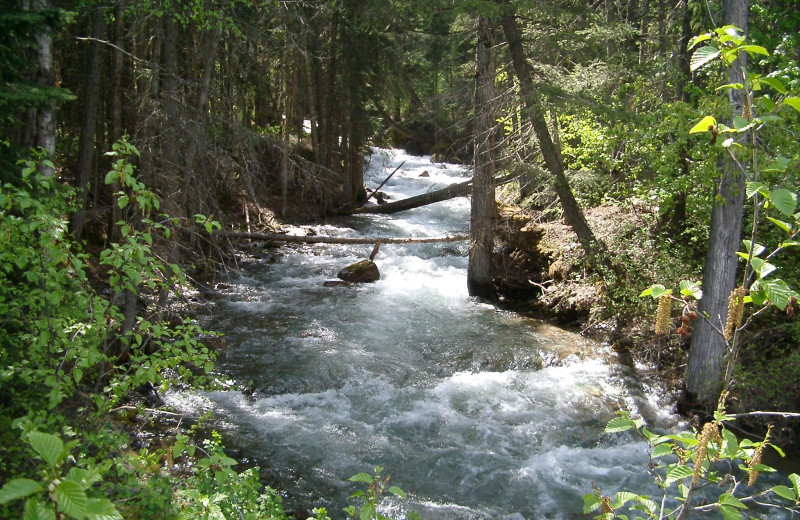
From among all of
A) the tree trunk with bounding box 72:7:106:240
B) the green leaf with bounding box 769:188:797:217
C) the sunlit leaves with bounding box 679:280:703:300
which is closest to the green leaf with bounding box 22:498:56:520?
the sunlit leaves with bounding box 679:280:703:300

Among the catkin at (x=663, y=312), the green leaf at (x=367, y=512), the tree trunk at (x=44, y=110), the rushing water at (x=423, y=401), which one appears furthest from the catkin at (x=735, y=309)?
the tree trunk at (x=44, y=110)

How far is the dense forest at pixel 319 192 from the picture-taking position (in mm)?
3922

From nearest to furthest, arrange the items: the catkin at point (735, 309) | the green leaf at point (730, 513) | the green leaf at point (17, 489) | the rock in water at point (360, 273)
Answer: the green leaf at point (17, 489)
the green leaf at point (730, 513)
the catkin at point (735, 309)
the rock in water at point (360, 273)

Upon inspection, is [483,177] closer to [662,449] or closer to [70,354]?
[70,354]

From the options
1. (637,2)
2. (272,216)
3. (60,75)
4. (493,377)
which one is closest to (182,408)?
(493,377)

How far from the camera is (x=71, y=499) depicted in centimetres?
191

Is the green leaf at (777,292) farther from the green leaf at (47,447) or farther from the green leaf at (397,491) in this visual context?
the green leaf at (47,447)

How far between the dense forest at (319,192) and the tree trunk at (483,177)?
48 mm

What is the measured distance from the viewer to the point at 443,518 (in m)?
6.36

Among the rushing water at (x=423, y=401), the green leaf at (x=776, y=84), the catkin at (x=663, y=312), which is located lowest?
the rushing water at (x=423, y=401)

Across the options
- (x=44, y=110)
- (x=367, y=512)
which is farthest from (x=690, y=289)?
(x=44, y=110)

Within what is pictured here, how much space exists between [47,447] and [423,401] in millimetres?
7284

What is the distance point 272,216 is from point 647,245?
12628mm

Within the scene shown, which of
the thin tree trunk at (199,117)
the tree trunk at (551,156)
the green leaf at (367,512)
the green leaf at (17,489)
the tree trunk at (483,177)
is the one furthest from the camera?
the tree trunk at (483,177)
